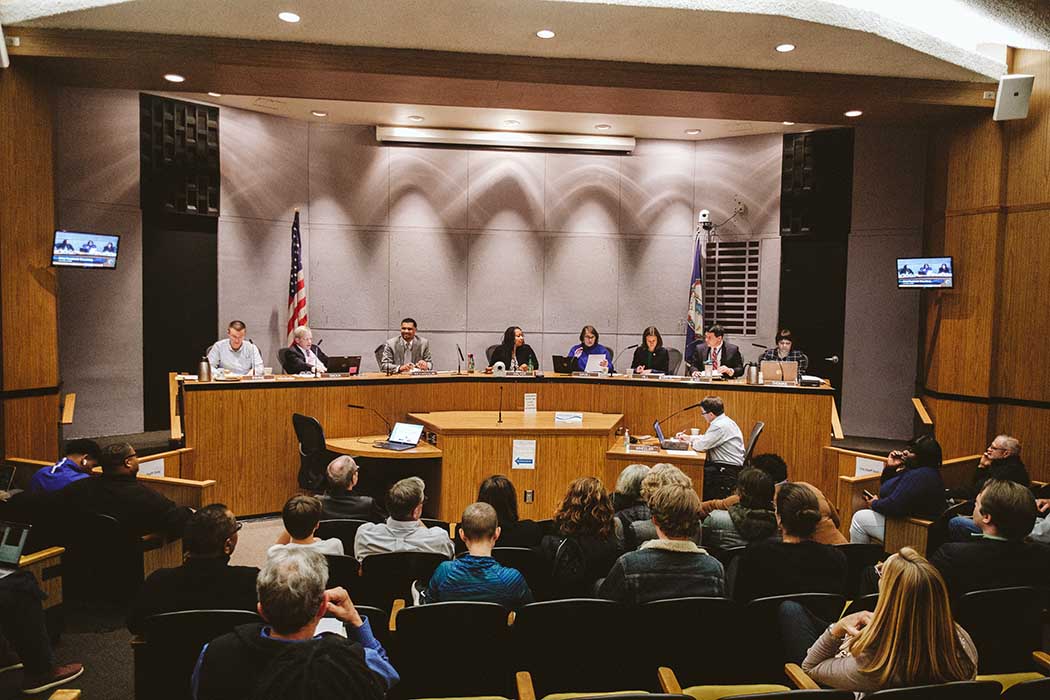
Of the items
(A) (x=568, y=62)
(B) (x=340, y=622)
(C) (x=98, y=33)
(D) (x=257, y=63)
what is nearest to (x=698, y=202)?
(A) (x=568, y=62)

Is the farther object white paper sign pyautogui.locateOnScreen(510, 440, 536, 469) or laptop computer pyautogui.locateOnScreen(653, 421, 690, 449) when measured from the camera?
laptop computer pyautogui.locateOnScreen(653, 421, 690, 449)

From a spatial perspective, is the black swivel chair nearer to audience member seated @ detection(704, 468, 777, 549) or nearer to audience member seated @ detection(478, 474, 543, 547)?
audience member seated @ detection(478, 474, 543, 547)

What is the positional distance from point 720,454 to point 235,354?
15.3 ft

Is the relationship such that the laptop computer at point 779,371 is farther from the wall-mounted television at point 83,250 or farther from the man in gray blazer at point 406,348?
the wall-mounted television at point 83,250

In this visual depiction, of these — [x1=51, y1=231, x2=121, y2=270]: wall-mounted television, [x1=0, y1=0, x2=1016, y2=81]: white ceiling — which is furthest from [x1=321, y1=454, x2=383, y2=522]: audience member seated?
[x1=51, y1=231, x2=121, y2=270]: wall-mounted television

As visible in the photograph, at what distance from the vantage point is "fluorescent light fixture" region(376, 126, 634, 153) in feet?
31.1

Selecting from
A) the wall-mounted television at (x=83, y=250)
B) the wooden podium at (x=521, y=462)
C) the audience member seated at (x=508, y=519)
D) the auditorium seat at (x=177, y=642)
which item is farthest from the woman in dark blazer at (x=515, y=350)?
the auditorium seat at (x=177, y=642)

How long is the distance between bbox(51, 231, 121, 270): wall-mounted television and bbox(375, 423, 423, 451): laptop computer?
2.90 meters

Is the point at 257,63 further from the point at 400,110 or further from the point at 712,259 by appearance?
the point at 712,259

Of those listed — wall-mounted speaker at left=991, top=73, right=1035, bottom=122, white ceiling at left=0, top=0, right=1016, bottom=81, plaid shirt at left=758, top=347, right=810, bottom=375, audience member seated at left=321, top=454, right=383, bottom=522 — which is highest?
white ceiling at left=0, top=0, right=1016, bottom=81

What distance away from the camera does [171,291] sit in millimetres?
8359

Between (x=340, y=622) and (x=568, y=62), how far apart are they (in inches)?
205

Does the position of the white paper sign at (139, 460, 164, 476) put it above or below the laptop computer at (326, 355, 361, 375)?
below

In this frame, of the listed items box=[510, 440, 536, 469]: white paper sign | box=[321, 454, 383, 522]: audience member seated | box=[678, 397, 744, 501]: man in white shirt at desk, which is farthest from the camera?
box=[510, 440, 536, 469]: white paper sign
